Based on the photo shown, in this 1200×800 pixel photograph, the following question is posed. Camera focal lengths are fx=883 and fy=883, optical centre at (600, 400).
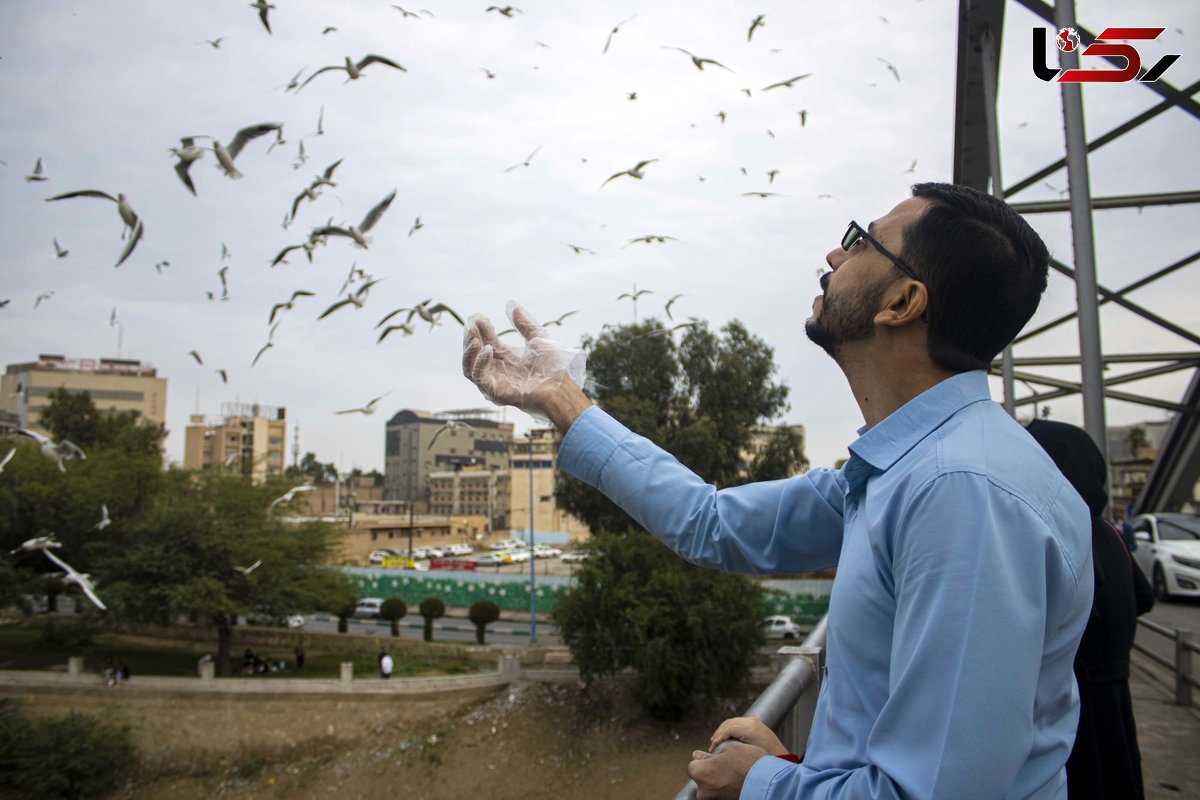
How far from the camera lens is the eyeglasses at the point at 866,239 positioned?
4.09ft

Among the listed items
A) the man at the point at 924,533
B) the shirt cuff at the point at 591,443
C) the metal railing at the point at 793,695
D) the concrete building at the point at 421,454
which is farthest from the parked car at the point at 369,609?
the man at the point at 924,533

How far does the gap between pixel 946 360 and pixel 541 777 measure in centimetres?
2083

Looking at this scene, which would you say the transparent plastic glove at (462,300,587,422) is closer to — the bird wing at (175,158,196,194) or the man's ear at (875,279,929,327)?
the man's ear at (875,279,929,327)

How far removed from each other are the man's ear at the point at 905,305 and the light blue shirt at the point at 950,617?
0.11 m

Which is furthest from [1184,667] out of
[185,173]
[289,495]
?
[289,495]

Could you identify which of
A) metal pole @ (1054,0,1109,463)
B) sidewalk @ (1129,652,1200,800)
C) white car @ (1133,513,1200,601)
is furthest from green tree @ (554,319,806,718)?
metal pole @ (1054,0,1109,463)

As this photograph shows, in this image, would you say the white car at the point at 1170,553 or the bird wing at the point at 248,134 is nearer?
the bird wing at the point at 248,134

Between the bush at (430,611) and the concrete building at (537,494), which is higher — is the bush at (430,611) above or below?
below

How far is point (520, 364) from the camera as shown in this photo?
1.79 meters

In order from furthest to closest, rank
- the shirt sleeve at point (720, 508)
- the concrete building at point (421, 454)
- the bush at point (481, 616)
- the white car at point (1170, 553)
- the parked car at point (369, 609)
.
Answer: the concrete building at point (421, 454)
the parked car at point (369, 609)
the bush at point (481, 616)
the white car at point (1170, 553)
the shirt sleeve at point (720, 508)

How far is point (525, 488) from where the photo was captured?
54188 millimetres

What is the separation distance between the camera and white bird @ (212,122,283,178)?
6.46m

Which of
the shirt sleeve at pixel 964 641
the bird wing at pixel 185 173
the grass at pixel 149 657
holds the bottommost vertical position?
the grass at pixel 149 657

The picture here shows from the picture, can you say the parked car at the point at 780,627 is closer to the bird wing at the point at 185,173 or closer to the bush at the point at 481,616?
the bush at the point at 481,616
